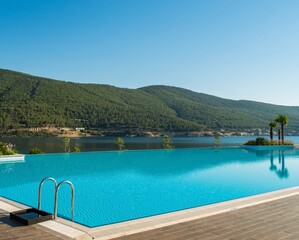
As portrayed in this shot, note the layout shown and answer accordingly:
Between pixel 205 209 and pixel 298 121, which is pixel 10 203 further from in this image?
pixel 298 121

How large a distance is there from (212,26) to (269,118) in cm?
9528

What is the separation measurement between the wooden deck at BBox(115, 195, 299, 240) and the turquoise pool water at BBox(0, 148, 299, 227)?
7.39ft

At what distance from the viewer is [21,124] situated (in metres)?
68.4

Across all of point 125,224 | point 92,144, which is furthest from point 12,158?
point 92,144

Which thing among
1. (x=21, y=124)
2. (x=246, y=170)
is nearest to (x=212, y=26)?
(x=246, y=170)

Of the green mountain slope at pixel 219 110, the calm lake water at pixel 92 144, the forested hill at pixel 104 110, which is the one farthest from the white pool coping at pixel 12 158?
the green mountain slope at pixel 219 110

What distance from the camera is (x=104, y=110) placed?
83500 millimetres

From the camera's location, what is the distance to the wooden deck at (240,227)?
448 centimetres

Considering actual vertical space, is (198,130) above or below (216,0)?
below

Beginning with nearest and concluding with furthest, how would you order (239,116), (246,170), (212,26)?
(246,170) < (212,26) < (239,116)

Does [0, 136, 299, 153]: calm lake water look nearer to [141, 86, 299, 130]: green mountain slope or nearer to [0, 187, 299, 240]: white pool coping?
[0, 187, 299, 240]: white pool coping

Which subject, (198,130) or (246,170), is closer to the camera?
(246,170)

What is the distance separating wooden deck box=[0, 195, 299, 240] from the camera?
4.41 m

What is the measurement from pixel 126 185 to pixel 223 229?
6.46 metres
